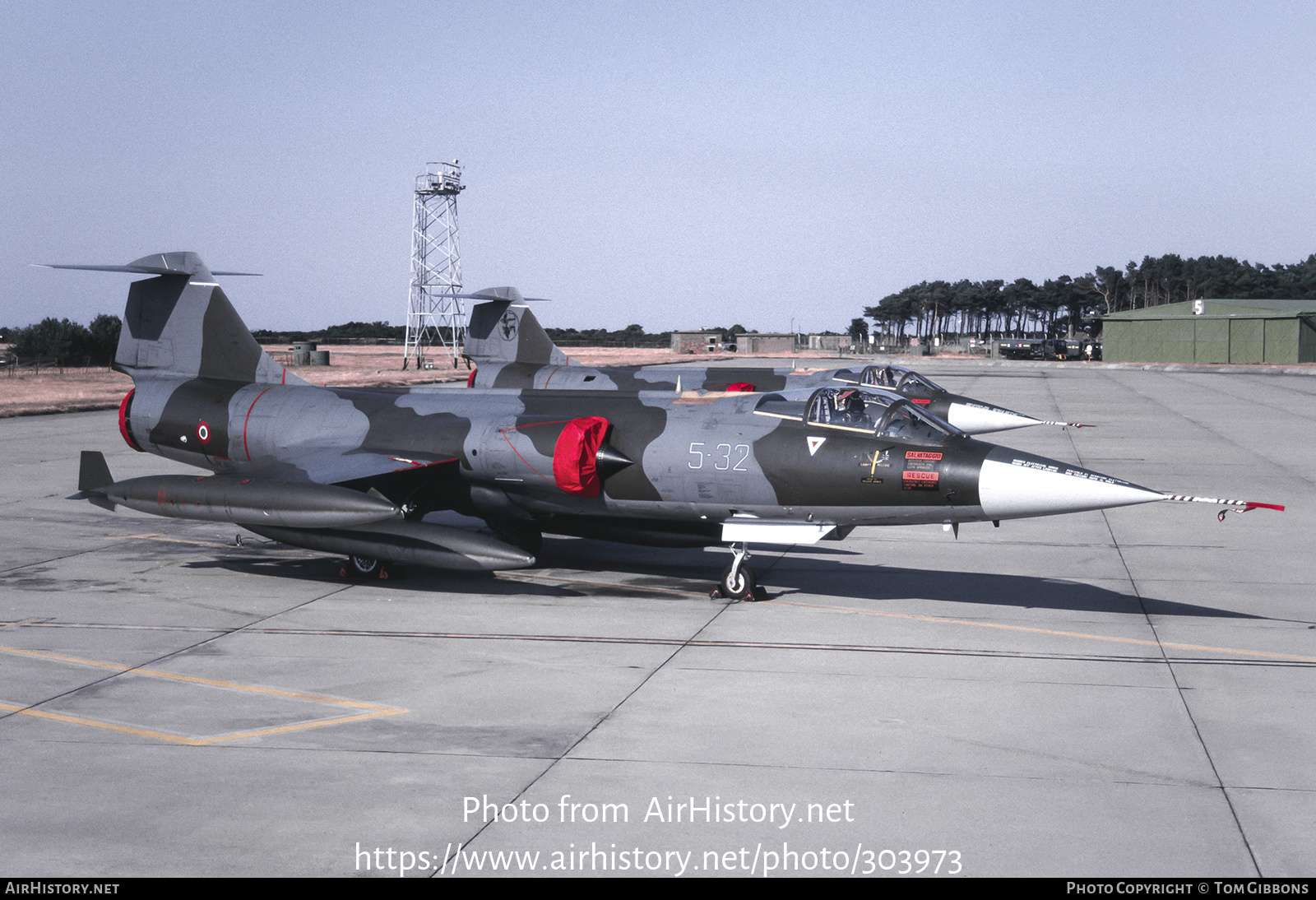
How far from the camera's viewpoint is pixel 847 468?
481 inches

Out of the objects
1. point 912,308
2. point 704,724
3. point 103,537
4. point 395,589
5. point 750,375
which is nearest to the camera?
point 704,724

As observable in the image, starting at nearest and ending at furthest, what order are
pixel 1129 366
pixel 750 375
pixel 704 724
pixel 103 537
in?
pixel 704 724 → pixel 103 537 → pixel 750 375 → pixel 1129 366

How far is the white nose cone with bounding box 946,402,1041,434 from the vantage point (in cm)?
2227

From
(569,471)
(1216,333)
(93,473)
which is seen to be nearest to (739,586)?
(569,471)

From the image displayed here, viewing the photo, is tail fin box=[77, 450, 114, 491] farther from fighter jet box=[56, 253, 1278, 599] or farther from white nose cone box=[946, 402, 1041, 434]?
white nose cone box=[946, 402, 1041, 434]

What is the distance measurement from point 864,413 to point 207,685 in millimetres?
7206

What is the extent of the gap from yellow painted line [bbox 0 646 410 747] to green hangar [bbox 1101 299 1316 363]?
92.8 m

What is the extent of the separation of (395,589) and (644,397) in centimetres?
389

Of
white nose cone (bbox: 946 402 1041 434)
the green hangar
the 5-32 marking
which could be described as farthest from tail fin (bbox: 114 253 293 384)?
the green hangar

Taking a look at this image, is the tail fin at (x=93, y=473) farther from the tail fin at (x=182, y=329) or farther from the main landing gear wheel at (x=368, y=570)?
the main landing gear wheel at (x=368, y=570)

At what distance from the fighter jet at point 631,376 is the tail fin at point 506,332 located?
0.02 metres
